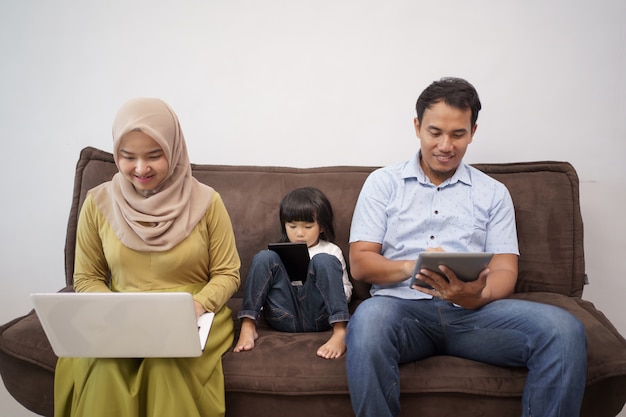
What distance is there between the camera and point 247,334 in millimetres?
1535

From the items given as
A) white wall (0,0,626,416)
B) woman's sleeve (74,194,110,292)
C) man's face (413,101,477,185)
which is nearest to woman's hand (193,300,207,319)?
woman's sleeve (74,194,110,292)

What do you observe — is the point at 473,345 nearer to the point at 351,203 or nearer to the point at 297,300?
the point at 297,300

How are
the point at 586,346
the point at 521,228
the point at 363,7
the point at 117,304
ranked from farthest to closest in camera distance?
1. the point at 363,7
2. the point at 521,228
3. the point at 586,346
4. the point at 117,304

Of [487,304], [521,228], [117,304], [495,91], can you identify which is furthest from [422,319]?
[495,91]

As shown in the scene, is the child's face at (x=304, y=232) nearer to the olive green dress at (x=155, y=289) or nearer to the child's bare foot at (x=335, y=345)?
the olive green dress at (x=155, y=289)

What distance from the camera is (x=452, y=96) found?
5.34 feet

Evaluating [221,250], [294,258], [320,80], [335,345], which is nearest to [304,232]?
[294,258]

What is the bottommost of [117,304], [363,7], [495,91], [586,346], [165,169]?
[586,346]

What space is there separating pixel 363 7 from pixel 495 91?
66cm

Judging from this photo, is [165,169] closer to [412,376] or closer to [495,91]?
[412,376]

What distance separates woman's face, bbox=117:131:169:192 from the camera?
1423 mm

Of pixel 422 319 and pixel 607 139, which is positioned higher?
pixel 607 139

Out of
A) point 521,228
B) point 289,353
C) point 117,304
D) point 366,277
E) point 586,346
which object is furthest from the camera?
point 521,228

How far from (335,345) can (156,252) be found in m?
0.58
